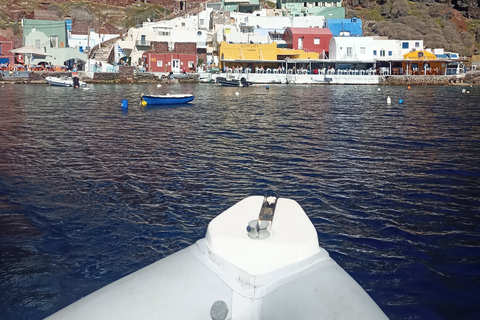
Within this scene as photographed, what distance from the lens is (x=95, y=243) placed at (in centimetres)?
714

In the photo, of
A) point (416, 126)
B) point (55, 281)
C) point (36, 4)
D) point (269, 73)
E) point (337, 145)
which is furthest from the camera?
point (36, 4)

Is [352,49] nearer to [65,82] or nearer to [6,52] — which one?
[65,82]

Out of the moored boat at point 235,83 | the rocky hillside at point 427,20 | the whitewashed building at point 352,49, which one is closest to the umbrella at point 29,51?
the moored boat at point 235,83

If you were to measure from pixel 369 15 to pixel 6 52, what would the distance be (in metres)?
64.8

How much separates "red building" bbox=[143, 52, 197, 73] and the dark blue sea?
1833 inches

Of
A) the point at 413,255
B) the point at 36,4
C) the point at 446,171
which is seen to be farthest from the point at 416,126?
the point at 36,4

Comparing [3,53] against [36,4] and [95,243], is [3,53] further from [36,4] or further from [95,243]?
[95,243]

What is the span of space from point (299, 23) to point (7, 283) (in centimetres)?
7523

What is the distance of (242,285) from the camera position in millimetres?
2900

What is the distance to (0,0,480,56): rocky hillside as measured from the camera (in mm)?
81875

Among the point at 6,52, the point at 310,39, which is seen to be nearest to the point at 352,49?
the point at 310,39

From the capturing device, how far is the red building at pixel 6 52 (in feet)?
212

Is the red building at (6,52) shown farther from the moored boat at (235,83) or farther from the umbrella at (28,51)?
the moored boat at (235,83)

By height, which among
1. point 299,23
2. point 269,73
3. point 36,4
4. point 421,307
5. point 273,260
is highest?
point 36,4
